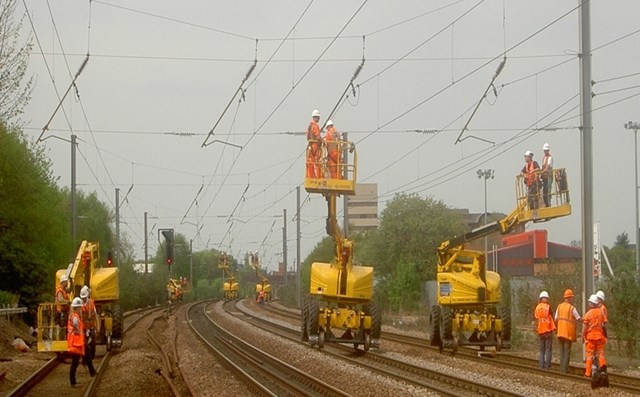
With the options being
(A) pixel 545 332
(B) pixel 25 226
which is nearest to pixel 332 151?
(A) pixel 545 332

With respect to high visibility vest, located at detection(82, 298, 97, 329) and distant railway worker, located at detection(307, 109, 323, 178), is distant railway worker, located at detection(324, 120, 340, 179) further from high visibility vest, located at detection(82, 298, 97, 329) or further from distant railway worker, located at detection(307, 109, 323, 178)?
high visibility vest, located at detection(82, 298, 97, 329)

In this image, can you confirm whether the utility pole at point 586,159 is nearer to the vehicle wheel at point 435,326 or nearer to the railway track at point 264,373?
the vehicle wheel at point 435,326

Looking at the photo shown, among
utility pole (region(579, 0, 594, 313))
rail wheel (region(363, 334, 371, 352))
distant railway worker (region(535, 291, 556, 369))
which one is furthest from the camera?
rail wheel (region(363, 334, 371, 352))

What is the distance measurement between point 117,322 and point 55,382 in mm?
8792

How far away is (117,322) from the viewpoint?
3212 cm

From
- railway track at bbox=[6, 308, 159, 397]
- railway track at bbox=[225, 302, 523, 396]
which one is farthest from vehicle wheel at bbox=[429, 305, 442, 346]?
railway track at bbox=[6, 308, 159, 397]

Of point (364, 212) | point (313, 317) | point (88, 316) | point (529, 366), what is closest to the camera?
point (88, 316)

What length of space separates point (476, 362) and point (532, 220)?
405 centimetres

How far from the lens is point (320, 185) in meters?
27.7

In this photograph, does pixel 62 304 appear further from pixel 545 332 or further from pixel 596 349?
pixel 596 349

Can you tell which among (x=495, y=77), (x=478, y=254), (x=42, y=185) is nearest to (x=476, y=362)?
(x=478, y=254)

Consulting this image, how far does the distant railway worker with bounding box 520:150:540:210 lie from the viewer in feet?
87.3

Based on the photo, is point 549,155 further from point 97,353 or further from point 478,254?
point 97,353

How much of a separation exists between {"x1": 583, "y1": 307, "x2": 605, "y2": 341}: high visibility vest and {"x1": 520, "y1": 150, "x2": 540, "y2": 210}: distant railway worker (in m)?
6.91
